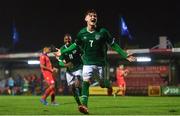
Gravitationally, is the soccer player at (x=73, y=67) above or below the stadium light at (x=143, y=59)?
below

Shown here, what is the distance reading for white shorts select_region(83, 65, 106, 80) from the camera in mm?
12302

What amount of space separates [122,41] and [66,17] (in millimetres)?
12971

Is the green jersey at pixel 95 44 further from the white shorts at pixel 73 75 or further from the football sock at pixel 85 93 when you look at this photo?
the white shorts at pixel 73 75

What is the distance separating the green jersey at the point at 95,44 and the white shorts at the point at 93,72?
10cm

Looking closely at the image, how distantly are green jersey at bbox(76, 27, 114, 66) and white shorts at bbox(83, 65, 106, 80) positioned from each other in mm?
101

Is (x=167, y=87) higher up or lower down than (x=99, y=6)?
lower down

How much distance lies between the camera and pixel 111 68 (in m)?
42.4

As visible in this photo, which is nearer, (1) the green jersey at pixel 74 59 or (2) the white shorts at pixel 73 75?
(1) the green jersey at pixel 74 59

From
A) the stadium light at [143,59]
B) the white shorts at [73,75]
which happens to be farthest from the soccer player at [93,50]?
the stadium light at [143,59]

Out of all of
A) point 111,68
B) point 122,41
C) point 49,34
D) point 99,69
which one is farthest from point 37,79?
point 99,69

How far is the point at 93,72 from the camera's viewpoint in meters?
12.3

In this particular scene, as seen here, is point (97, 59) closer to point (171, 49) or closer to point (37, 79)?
point (171, 49)

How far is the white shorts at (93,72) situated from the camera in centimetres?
1230

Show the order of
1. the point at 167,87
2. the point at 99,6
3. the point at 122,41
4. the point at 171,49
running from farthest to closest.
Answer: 1. the point at 99,6
2. the point at 122,41
3. the point at 171,49
4. the point at 167,87
